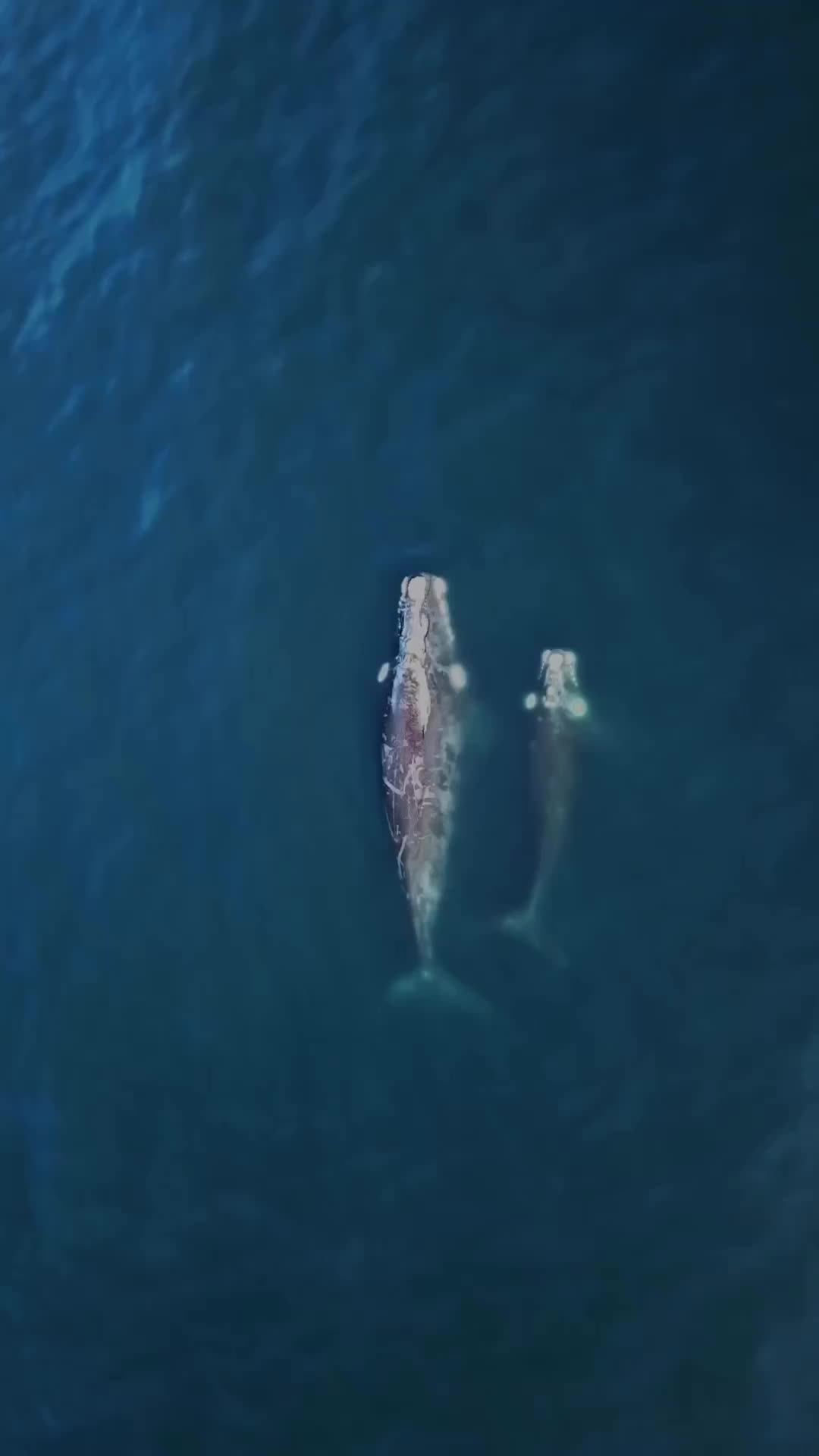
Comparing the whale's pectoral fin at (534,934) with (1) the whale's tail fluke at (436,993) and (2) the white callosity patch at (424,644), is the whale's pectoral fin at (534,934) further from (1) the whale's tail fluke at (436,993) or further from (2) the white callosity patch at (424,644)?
(2) the white callosity patch at (424,644)

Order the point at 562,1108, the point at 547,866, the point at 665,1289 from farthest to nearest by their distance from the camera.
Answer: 1. the point at 547,866
2. the point at 562,1108
3. the point at 665,1289

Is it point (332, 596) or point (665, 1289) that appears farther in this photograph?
point (332, 596)

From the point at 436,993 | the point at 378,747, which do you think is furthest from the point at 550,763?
the point at 436,993

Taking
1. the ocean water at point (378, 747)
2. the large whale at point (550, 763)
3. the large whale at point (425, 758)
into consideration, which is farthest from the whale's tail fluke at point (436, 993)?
the large whale at point (550, 763)

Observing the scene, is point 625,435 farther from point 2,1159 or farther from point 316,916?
point 2,1159

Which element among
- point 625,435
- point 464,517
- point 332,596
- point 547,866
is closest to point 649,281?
point 625,435

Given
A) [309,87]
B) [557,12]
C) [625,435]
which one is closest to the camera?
[625,435]
